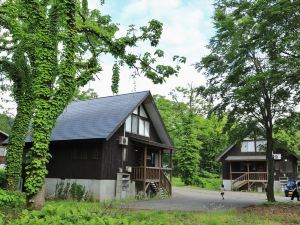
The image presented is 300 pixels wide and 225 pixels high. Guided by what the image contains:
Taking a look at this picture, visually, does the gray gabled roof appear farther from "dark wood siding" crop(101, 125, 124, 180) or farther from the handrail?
the handrail

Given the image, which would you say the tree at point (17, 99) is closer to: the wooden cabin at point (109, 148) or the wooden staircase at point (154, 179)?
the wooden cabin at point (109, 148)

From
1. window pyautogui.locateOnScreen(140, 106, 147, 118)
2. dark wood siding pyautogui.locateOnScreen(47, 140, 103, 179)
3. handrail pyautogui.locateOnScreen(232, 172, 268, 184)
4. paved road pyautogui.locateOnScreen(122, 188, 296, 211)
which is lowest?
paved road pyautogui.locateOnScreen(122, 188, 296, 211)

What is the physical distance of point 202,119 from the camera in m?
51.5

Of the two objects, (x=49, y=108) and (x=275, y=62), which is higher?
(x=275, y=62)

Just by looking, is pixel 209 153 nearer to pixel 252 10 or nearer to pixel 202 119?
pixel 202 119

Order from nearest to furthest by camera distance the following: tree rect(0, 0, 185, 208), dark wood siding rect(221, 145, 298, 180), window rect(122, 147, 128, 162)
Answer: tree rect(0, 0, 185, 208)
window rect(122, 147, 128, 162)
dark wood siding rect(221, 145, 298, 180)

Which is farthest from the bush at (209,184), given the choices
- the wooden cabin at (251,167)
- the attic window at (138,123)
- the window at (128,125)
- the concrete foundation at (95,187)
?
the concrete foundation at (95,187)

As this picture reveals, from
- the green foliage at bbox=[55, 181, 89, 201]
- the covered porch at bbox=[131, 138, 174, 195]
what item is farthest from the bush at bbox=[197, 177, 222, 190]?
the green foliage at bbox=[55, 181, 89, 201]

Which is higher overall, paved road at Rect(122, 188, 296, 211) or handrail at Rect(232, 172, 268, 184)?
handrail at Rect(232, 172, 268, 184)

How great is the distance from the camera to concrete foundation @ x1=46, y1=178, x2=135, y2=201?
69.3 ft

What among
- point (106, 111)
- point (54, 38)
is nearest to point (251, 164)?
point (106, 111)

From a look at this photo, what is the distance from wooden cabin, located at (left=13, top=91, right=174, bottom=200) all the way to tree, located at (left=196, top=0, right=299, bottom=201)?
5.96 m

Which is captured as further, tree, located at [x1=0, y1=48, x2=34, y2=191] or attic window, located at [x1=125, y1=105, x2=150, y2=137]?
attic window, located at [x1=125, y1=105, x2=150, y2=137]

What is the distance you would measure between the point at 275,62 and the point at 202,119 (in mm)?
35372
